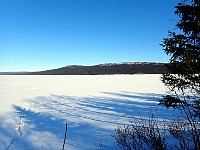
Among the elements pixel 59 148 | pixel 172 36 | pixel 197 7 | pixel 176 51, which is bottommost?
pixel 59 148

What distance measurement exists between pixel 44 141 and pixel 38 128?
1792 mm

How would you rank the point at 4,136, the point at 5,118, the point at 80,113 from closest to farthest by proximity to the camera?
the point at 4,136 < the point at 5,118 < the point at 80,113

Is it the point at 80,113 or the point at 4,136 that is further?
the point at 80,113

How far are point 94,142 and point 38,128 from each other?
3.02 meters

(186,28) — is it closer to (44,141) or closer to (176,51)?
(176,51)

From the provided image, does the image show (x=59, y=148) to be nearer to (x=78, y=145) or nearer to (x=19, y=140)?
(x=78, y=145)

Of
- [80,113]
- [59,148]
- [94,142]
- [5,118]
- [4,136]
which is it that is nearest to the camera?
[59,148]

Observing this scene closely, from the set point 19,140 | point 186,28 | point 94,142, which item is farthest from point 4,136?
point 186,28

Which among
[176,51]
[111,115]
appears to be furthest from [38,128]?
[176,51]

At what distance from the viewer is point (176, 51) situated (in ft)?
21.7

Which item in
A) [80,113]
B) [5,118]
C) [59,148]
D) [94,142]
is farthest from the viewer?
[80,113]

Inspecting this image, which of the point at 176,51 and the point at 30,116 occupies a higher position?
the point at 176,51

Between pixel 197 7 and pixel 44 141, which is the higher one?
pixel 197 7

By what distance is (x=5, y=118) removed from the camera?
38.3 feet
